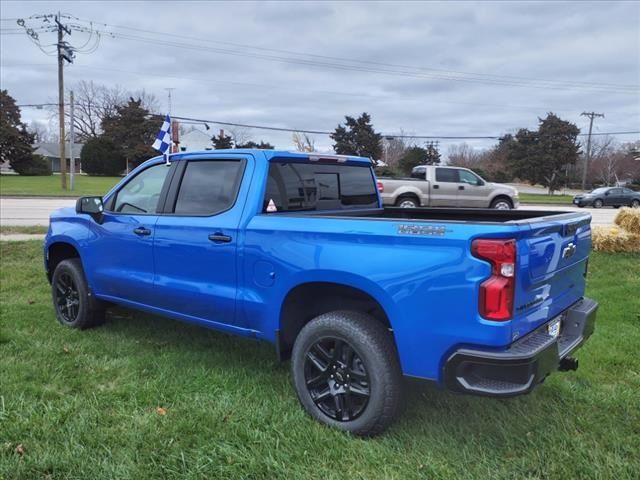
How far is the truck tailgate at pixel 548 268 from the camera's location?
9.14ft

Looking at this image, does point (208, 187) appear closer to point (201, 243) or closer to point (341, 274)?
point (201, 243)

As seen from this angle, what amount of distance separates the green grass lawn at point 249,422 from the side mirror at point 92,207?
118cm

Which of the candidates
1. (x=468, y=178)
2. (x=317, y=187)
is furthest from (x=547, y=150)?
(x=317, y=187)

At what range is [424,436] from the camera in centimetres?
328

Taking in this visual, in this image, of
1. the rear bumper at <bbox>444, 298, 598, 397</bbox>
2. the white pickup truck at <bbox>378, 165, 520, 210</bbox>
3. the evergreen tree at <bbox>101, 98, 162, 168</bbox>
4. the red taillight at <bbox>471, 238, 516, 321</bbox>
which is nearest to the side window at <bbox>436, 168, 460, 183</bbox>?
the white pickup truck at <bbox>378, 165, 520, 210</bbox>

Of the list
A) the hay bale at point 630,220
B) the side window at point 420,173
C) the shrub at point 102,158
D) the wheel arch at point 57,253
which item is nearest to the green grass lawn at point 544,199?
the side window at point 420,173

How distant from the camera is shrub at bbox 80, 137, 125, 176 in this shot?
58438 millimetres

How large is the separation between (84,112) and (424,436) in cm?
8782

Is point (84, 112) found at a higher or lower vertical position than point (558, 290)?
higher

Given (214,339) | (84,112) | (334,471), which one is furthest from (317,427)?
(84,112)

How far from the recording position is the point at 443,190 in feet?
61.7

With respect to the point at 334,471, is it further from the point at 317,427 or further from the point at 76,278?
the point at 76,278

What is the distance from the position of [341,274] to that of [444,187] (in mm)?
16281

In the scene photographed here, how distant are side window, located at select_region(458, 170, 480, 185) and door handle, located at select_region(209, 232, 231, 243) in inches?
643
